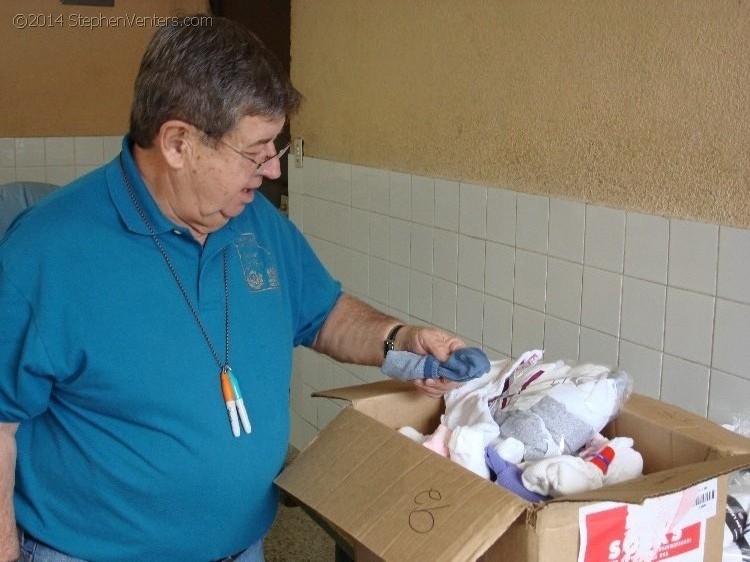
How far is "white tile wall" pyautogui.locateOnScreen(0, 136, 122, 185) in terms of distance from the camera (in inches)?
180

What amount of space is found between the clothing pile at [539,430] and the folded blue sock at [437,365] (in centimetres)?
8

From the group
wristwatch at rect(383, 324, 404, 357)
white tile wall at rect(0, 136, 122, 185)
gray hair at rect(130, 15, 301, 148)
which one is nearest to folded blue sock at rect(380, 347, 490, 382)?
wristwatch at rect(383, 324, 404, 357)

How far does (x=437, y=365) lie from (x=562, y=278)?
89 cm

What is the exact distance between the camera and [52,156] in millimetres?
4652

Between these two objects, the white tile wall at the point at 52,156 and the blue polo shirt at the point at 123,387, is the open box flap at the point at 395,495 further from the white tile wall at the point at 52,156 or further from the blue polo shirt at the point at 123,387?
the white tile wall at the point at 52,156

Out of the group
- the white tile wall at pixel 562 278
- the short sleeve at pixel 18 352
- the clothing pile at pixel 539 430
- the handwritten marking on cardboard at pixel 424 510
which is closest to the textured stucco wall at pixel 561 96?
the white tile wall at pixel 562 278

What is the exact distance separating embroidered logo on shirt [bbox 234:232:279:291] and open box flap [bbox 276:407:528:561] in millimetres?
303

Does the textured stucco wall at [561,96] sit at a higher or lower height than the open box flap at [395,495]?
higher

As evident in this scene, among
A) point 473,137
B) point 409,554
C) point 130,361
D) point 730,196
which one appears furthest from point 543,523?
point 473,137

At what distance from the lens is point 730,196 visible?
77.5 inches

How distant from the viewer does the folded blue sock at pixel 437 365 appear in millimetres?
1604

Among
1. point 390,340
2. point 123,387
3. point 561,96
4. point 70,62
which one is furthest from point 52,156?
point 123,387

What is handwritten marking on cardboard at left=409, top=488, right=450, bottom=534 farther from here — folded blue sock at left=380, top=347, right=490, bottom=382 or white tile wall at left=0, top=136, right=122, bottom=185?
white tile wall at left=0, top=136, right=122, bottom=185

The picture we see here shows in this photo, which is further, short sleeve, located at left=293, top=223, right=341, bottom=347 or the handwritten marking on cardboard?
short sleeve, located at left=293, top=223, right=341, bottom=347
